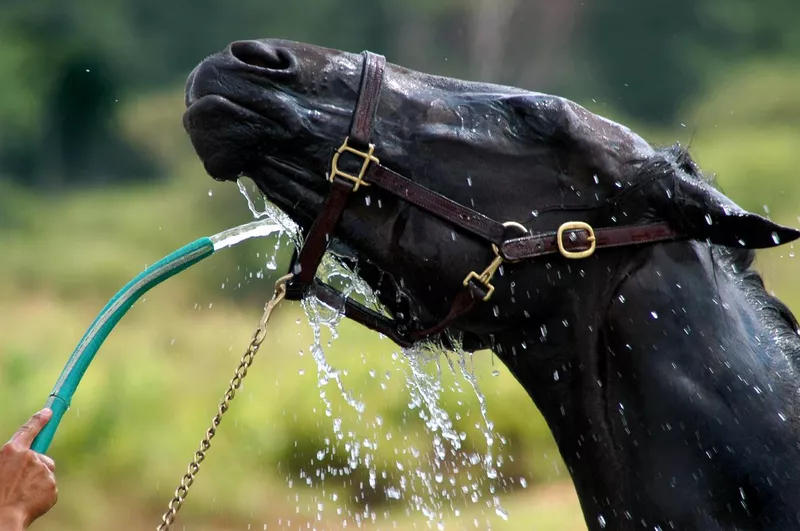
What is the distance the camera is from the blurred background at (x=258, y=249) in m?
7.07

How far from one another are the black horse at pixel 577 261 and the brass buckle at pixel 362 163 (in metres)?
0.02

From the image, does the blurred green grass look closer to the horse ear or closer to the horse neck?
the horse neck

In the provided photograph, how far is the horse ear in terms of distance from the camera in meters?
2.24

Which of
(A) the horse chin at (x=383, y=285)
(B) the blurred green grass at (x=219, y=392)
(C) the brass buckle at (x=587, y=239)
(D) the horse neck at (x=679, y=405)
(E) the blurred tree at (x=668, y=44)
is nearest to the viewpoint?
(D) the horse neck at (x=679, y=405)

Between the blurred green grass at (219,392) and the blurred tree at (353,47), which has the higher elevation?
the blurred tree at (353,47)

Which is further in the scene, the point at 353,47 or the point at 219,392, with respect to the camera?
the point at 353,47

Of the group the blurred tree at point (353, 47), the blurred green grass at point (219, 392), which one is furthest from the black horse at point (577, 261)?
the blurred tree at point (353, 47)

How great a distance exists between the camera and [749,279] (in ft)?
8.29

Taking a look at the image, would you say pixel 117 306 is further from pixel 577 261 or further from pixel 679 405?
pixel 679 405

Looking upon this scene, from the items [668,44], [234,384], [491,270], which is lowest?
[234,384]

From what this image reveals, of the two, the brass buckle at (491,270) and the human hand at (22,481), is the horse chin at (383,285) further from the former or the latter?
the human hand at (22,481)

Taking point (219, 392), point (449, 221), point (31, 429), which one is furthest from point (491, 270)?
point (219, 392)

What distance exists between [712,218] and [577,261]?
11.0 inches

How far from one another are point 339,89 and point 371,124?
4.0 inches
